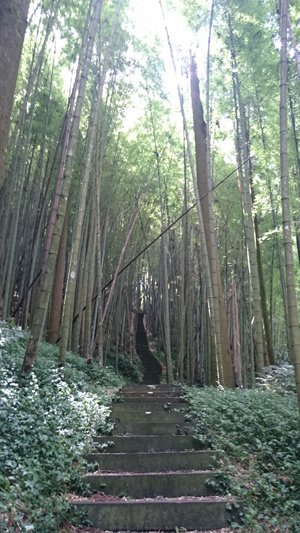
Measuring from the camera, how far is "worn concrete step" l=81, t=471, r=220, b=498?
289 centimetres

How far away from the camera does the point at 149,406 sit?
4684 mm

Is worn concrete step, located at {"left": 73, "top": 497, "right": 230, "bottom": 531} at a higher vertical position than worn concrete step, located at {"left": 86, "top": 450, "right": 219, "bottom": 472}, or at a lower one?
lower

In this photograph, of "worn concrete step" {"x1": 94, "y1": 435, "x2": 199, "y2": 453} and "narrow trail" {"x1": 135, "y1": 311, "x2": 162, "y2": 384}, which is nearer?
"worn concrete step" {"x1": 94, "y1": 435, "x2": 199, "y2": 453}

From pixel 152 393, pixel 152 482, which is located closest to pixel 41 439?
pixel 152 482

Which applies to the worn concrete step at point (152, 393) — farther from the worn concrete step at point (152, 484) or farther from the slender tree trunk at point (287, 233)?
the slender tree trunk at point (287, 233)

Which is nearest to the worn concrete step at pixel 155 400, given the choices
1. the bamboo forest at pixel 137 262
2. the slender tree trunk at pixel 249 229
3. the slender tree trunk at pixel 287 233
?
the bamboo forest at pixel 137 262

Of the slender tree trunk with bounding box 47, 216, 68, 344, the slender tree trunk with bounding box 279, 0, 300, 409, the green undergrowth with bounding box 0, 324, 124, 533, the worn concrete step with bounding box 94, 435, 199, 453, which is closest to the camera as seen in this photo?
the green undergrowth with bounding box 0, 324, 124, 533

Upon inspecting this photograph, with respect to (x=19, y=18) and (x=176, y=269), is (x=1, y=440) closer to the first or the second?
(x=19, y=18)

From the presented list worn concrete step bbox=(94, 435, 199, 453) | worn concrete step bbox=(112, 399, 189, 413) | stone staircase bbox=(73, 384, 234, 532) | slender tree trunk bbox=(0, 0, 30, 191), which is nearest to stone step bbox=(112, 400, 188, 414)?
worn concrete step bbox=(112, 399, 189, 413)

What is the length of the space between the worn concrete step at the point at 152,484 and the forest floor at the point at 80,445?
110 mm

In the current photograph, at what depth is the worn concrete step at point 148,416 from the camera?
4234 mm

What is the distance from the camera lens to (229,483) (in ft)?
9.55

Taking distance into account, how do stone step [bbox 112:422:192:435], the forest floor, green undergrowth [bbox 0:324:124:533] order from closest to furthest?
green undergrowth [bbox 0:324:124:533]
the forest floor
stone step [bbox 112:422:192:435]

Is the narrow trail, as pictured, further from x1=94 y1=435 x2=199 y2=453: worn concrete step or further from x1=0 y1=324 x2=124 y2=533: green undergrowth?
x1=94 y1=435 x2=199 y2=453: worn concrete step
